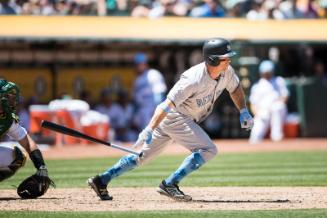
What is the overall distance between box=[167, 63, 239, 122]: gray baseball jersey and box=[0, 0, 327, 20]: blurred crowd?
1100 centimetres

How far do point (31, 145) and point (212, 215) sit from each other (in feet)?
8.32

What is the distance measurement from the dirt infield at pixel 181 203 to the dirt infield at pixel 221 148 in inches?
252

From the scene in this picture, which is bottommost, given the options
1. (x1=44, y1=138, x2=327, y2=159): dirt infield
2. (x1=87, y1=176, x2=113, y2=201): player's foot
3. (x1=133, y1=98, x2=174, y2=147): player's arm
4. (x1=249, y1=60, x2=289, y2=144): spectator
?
(x1=44, y1=138, x2=327, y2=159): dirt infield

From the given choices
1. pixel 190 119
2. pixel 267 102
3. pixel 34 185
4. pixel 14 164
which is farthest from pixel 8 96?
pixel 267 102

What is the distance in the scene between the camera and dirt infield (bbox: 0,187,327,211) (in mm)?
8438

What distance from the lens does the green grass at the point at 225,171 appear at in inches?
441

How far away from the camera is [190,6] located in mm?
21469

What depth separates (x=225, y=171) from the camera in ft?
42.6

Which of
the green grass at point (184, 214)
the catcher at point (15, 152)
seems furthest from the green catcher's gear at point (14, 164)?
the green grass at point (184, 214)

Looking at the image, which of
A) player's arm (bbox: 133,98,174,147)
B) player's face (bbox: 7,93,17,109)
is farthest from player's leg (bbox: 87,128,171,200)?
player's face (bbox: 7,93,17,109)

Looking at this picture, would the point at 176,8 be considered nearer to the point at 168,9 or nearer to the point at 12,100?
the point at 168,9

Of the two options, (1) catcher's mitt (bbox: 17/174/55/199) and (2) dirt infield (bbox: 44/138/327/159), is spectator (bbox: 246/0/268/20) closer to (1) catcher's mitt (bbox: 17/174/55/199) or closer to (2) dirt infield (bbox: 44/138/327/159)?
(2) dirt infield (bbox: 44/138/327/159)

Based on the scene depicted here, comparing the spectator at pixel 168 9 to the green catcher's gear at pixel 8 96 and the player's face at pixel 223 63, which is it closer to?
the green catcher's gear at pixel 8 96

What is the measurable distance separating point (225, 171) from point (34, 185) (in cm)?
450
